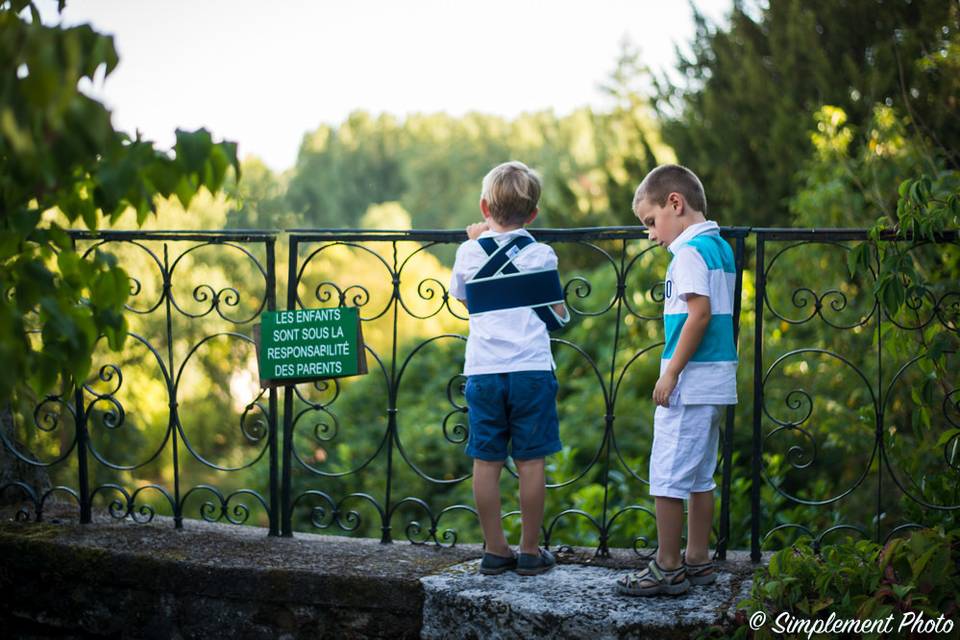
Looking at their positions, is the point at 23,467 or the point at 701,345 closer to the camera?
the point at 701,345

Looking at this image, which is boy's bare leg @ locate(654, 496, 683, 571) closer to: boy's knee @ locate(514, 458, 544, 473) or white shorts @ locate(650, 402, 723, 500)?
white shorts @ locate(650, 402, 723, 500)

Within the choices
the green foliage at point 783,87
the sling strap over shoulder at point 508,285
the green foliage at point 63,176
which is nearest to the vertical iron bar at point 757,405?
the sling strap over shoulder at point 508,285

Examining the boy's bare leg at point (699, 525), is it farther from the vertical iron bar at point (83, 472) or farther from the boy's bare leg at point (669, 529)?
the vertical iron bar at point (83, 472)

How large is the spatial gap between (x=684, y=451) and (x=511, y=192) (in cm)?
92

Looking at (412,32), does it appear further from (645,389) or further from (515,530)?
(515,530)

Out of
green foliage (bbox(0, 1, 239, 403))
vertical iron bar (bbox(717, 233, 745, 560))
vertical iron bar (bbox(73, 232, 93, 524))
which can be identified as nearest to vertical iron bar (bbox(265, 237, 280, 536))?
vertical iron bar (bbox(73, 232, 93, 524))

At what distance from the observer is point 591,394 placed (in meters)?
7.12

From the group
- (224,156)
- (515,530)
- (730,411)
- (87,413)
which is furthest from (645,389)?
(224,156)

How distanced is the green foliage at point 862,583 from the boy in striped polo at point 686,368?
27 centimetres

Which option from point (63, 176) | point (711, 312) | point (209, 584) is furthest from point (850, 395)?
point (63, 176)

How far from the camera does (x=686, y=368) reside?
8.71 feet

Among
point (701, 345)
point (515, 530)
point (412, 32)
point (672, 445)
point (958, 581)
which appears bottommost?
point (515, 530)

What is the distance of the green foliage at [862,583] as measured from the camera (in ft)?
7.52

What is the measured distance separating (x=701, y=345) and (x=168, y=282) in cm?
184
